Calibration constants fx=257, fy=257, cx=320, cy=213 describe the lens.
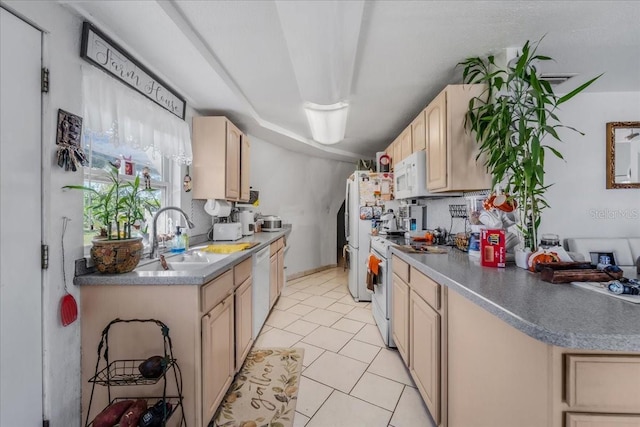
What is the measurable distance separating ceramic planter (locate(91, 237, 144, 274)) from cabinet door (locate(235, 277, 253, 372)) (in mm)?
727

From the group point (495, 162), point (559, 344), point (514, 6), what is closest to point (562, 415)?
point (559, 344)

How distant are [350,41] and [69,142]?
1.61m

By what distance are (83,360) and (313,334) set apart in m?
1.78

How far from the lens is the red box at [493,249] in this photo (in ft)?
4.60

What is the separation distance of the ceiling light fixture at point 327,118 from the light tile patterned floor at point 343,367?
2.25m

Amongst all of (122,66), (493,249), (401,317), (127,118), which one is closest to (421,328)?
(401,317)

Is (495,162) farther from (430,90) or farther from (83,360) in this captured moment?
(83,360)

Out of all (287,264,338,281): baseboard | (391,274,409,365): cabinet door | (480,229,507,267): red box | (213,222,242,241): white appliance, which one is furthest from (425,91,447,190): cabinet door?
(287,264,338,281): baseboard

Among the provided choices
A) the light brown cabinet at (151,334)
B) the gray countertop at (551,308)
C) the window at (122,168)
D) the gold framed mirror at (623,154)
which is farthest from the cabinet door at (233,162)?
the gold framed mirror at (623,154)

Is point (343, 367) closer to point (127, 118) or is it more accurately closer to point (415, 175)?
point (415, 175)

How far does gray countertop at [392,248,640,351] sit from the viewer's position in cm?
65

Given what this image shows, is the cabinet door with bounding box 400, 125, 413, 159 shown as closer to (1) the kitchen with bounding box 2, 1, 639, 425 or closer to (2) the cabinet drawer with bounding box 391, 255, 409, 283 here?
(1) the kitchen with bounding box 2, 1, 639, 425

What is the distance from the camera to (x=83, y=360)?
1283mm

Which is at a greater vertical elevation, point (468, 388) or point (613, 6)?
point (613, 6)
